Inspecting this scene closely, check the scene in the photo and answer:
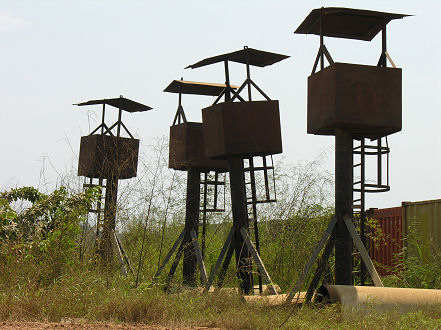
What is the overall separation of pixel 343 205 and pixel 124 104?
299 inches

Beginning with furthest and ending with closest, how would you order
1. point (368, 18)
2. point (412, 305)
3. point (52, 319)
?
point (368, 18), point (412, 305), point (52, 319)

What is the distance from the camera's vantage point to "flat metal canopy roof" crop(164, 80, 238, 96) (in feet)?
46.1

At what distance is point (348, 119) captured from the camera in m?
→ 9.66

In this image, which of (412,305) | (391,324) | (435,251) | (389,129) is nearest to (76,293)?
(391,324)

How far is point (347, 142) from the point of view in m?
9.95

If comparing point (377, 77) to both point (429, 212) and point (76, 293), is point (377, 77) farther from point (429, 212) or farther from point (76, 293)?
point (76, 293)

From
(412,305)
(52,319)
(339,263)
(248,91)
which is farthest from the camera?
(248,91)

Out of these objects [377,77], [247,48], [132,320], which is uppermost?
[247,48]

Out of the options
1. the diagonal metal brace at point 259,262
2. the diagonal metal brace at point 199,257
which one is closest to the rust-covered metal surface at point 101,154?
the diagonal metal brace at point 199,257

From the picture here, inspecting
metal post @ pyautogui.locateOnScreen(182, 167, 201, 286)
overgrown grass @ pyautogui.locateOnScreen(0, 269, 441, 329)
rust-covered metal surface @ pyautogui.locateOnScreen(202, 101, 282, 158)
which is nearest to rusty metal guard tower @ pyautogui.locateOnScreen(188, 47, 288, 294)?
rust-covered metal surface @ pyautogui.locateOnScreen(202, 101, 282, 158)

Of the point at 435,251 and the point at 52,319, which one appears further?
the point at 435,251

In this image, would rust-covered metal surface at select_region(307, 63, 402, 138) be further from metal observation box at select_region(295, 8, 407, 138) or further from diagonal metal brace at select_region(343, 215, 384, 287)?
diagonal metal brace at select_region(343, 215, 384, 287)

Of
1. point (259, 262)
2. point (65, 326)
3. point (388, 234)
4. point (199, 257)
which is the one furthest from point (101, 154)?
point (65, 326)

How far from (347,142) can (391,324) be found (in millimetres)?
3555
